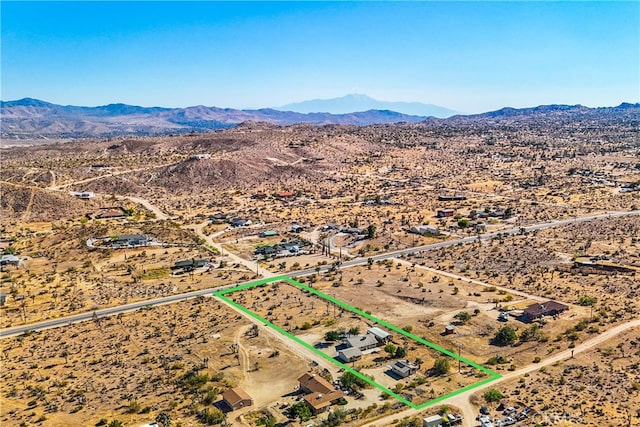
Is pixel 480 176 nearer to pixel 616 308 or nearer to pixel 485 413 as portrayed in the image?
pixel 616 308

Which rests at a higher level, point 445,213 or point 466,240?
point 445,213

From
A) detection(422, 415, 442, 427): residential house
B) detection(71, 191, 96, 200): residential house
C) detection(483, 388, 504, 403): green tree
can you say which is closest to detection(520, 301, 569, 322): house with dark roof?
detection(483, 388, 504, 403): green tree

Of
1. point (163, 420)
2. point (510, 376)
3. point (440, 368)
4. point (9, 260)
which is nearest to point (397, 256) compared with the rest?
point (440, 368)

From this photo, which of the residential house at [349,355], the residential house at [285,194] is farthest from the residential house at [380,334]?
the residential house at [285,194]

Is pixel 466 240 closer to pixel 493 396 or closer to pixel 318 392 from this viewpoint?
pixel 493 396

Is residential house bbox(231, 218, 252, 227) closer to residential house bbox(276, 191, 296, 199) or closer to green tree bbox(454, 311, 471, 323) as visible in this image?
residential house bbox(276, 191, 296, 199)

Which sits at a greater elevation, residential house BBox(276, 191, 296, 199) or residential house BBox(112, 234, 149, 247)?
residential house BBox(276, 191, 296, 199)

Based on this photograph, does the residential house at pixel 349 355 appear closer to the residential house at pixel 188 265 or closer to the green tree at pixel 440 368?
the green tree at pixel 440 368
